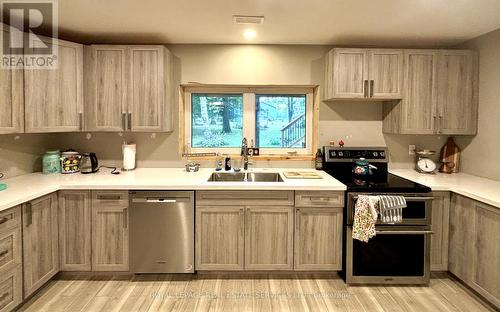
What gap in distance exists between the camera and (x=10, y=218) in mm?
2270

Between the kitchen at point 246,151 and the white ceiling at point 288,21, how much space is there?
1.0 inches

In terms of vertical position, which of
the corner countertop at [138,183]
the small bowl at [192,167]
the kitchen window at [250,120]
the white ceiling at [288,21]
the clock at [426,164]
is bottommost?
the corner countertop at [138,183]

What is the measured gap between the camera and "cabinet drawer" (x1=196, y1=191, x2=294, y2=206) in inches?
114

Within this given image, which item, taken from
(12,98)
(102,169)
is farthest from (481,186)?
(12,98)

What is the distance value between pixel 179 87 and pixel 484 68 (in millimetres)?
3104

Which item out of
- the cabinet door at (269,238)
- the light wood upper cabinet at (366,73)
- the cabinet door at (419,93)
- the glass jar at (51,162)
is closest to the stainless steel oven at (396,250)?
the cabinet door at (269,238)

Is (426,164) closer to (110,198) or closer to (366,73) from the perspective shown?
(366,73)

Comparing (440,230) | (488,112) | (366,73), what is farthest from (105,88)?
(488,112)

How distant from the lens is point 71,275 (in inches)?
119

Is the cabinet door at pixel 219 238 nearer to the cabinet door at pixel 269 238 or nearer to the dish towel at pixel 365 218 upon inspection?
the cabinet door at pixel 269 238

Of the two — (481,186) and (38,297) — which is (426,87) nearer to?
(481,186)

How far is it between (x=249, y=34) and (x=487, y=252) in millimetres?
2727

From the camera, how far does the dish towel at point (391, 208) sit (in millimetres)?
2723

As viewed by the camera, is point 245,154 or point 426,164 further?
point 245,154
